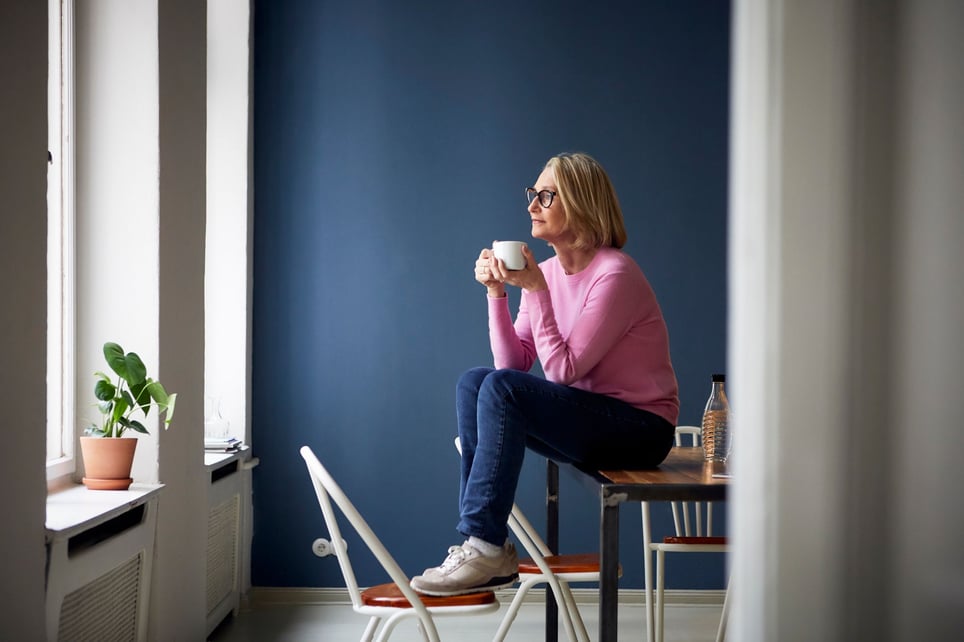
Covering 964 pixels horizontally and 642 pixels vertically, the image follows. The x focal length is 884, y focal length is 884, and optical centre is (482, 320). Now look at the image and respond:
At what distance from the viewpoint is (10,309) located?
1.53 meters

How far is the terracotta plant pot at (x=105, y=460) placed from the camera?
7.13 feet

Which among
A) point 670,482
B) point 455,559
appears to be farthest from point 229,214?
point 670,482

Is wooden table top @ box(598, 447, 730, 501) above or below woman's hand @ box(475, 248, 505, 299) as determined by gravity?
below

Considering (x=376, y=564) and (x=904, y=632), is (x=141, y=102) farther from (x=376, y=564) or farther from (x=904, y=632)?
(x=904, y=632)

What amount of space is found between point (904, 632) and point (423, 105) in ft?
11.4

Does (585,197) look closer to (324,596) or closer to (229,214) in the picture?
(229,214)

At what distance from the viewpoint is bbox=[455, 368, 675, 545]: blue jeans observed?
1706mm

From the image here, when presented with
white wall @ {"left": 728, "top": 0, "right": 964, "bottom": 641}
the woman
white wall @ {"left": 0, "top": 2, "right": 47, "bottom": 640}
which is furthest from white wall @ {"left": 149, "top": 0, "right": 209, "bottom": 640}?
white wall @ {"left": 728, "top": 0, "right": 964, "bottom": 641}

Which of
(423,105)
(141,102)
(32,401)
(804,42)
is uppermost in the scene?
(423,105)

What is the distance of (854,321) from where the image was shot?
446 millimetres

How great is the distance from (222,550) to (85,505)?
Answer: 1.26 meters

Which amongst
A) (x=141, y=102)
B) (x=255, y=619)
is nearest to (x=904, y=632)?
(x=141, y=102)

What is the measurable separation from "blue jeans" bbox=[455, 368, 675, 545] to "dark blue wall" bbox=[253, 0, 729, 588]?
68.1 inches

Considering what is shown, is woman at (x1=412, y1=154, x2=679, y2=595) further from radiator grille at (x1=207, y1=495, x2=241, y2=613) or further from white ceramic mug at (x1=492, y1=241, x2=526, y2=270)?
radiator grille at (x1=207, y1=495, x2=241, y2=613)
